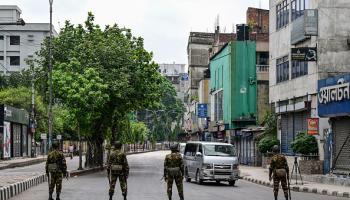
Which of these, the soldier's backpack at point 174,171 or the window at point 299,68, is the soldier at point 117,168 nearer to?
the soldier's backpack at point 174,171

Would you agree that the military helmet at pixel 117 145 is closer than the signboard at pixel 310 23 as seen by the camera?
Yes

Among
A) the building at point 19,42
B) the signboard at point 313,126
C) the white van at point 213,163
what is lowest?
the white van at point 213,163

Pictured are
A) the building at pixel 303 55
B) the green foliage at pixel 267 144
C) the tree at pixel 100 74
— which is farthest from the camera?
the green foliage at pixel 267 144

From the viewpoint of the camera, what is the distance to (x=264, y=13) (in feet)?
243

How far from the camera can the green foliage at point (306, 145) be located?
36.4m

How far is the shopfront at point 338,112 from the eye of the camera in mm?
31906

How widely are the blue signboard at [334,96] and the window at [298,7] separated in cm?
605

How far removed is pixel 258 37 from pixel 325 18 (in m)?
29.5

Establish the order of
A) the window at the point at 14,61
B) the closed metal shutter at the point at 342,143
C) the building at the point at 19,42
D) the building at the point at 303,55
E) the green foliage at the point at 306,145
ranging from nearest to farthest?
the closed metal shutter at the point at 342,143 → the green foliage at the point at 306,145 → the building at the point at 303,55 → the building at the point at 19,42 → the window at the point at 14,61

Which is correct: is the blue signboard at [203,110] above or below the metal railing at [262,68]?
below

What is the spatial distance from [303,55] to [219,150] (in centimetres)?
890

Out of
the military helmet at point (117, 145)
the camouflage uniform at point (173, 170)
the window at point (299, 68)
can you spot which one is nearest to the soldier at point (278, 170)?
the camouflage uniform at point (173, 170)

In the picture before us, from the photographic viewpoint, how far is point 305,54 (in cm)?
3641

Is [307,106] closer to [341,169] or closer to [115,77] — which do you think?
[341,169]
